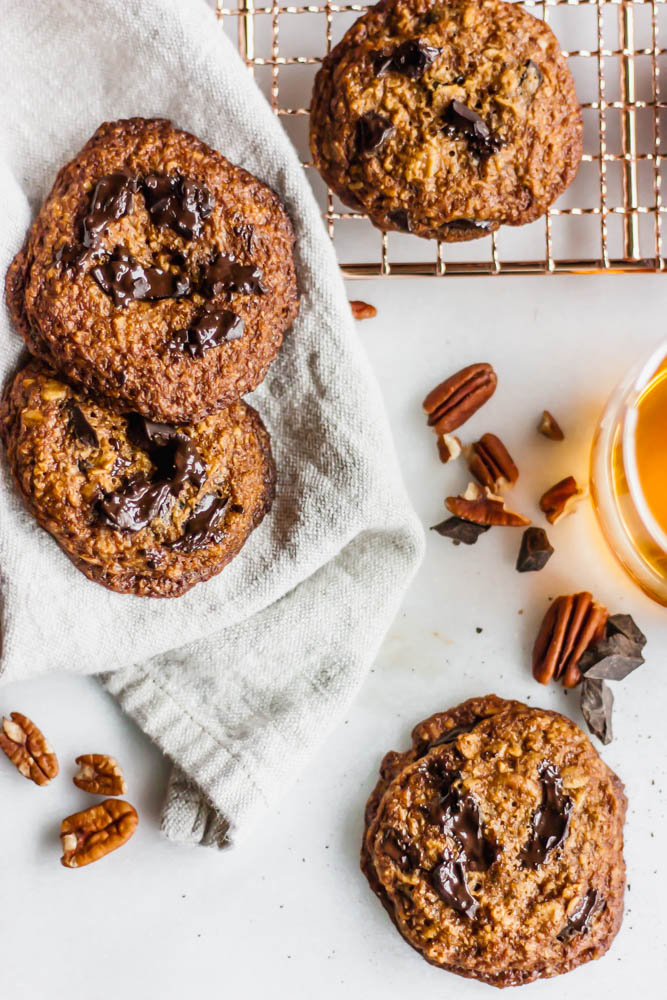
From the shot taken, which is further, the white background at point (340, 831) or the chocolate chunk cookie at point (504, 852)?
the white background at point (340, 831)

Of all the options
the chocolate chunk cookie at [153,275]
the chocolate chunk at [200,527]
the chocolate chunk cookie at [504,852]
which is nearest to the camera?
the chocolate chunk cookie at [153,275]

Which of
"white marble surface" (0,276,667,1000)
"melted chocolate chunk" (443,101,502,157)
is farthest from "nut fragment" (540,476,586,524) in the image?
"melted chocolate chunk" (443,101,502,157)

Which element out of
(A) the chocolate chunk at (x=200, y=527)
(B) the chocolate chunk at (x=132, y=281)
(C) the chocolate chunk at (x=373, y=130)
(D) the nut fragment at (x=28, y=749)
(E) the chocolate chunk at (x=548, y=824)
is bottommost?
(E) the chocolate chunk at (x=548, y=824)

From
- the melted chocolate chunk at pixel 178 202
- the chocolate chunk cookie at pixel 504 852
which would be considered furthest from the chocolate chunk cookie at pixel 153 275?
the chocolate chunk cookie at pixel 504 852

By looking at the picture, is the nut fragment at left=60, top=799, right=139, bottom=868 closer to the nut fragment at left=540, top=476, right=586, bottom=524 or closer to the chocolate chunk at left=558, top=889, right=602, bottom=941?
the chocolate chunk at left=558, top=889, right=602, bottom=941

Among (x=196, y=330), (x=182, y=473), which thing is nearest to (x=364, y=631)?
(x=182, y=473)

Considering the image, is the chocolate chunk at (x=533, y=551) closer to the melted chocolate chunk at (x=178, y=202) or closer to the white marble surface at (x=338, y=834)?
the white marble surface at (x=338, y=834)
